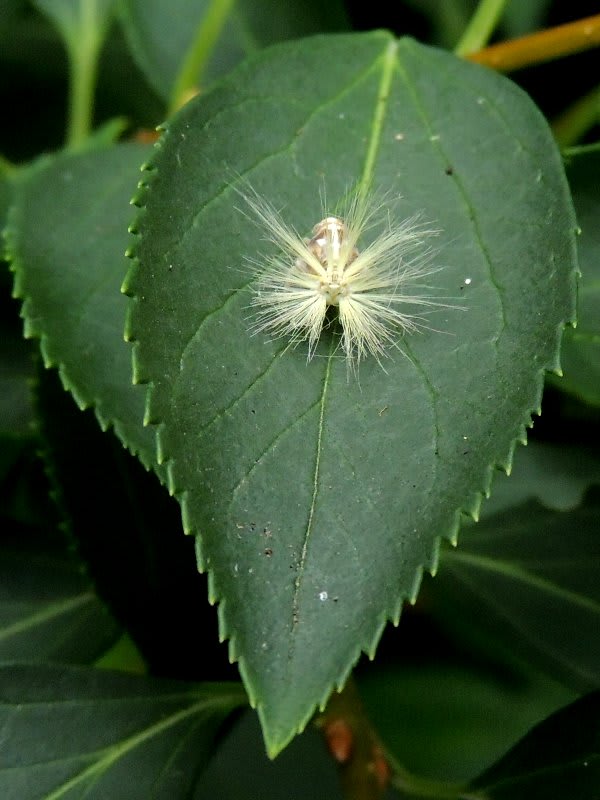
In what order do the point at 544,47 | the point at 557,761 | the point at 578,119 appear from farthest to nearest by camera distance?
the point at 578,119 < the point at 544,47 < the point at 557,761

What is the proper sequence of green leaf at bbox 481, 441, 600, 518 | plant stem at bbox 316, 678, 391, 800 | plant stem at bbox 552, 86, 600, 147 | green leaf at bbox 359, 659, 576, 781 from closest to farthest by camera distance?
plant stem at bbox 316, 678, 391, 800
green leaf at bbox 481, 441, 600, 518
plant stem at bbox 552, 86, 600, 147
green leaf at bbox 359, 659, 576, 781

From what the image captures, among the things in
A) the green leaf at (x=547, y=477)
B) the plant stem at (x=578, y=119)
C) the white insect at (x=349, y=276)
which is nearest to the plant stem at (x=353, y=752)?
the green leaf at (x=547, y=477)

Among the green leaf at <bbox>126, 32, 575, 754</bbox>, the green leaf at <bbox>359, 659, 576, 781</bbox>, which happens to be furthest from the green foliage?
the green leaf at <bbox>359, 659, 576, 781</bbox>

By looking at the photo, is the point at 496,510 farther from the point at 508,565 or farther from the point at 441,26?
the point at 441,26

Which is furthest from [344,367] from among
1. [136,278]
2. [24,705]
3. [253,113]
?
[24,705]

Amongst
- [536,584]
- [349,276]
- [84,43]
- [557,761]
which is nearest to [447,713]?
[536,584]

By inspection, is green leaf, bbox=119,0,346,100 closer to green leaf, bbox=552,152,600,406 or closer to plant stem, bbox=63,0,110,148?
plant stem, bbox=63,0,110,148

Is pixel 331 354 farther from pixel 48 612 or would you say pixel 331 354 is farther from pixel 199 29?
pixel 199 29
